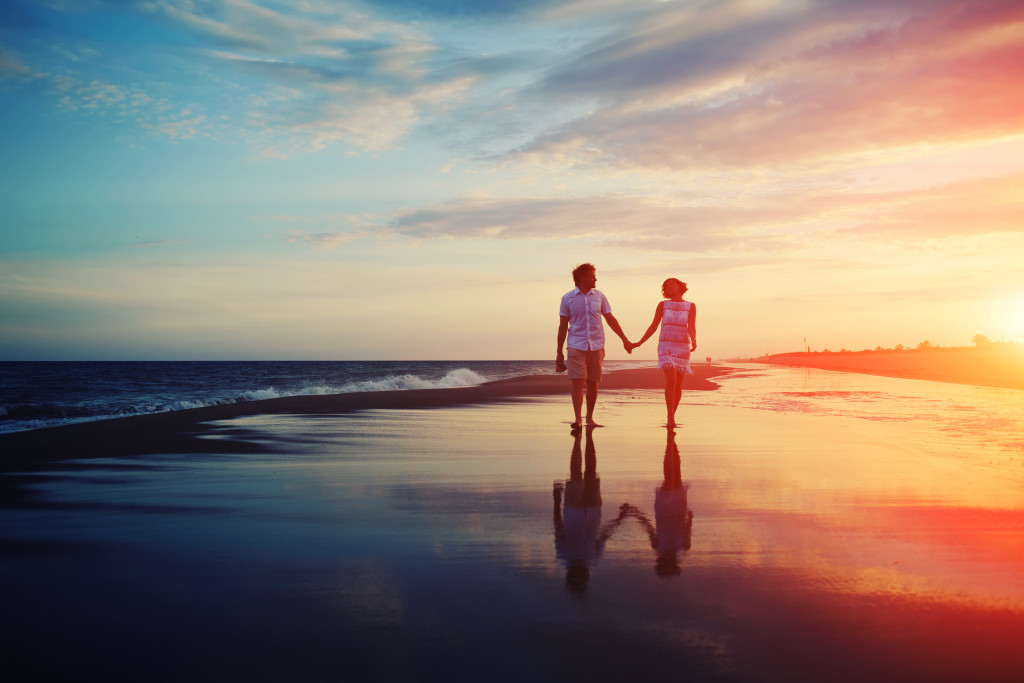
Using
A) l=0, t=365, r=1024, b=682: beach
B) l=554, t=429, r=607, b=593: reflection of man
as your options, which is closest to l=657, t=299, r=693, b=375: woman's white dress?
l=0, t=365, r=1024, b=682: beach

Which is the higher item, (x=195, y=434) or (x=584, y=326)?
(x=584, y=326)

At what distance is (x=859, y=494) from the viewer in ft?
17.0

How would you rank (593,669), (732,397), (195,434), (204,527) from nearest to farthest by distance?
(593,669)
(204,527)
(195,434)
(732,397)

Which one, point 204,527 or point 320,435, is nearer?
point 204,527

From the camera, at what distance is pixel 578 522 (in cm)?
429

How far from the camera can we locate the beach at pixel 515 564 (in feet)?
7.82

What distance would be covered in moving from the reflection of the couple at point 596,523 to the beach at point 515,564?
22 millimetres

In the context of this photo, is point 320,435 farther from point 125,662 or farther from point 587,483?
point 125,662

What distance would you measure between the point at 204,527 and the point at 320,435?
503 cm

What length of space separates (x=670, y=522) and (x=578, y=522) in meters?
0.56

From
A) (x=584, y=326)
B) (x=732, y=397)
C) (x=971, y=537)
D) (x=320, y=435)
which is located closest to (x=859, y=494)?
(x=971, y=537)

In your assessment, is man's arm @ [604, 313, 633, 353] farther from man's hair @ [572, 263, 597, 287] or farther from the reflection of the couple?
the reflection of the couple

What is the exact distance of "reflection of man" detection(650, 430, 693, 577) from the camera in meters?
3.47

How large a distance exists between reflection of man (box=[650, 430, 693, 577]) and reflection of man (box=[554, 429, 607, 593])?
32cm
